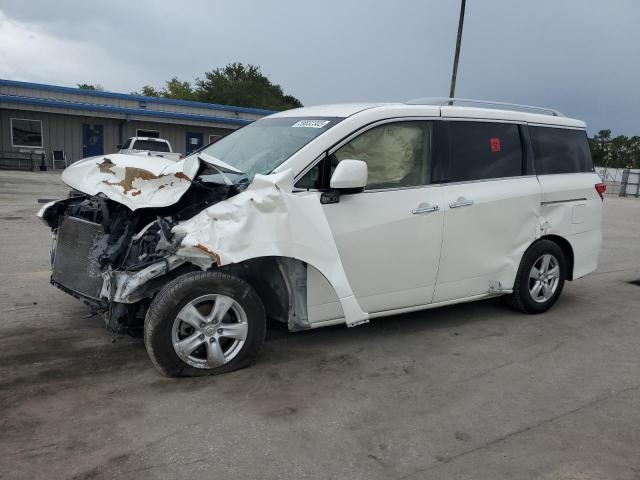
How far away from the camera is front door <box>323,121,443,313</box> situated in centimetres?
413

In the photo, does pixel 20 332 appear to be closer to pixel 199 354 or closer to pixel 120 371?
pixel 120 371

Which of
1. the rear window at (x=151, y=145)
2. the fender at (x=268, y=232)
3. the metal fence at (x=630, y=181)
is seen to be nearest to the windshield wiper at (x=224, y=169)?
the fender at (x=268, y=232)

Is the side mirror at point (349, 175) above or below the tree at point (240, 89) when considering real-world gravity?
below

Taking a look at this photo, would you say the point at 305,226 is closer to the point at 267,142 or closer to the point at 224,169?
the point at 224,169

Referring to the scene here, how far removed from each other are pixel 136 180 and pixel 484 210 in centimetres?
296

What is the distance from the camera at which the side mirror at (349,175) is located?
3867 mm

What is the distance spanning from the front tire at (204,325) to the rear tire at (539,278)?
2.87m

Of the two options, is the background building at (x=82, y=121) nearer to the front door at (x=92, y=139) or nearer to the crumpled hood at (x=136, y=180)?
the front door at (x=92, y=139)

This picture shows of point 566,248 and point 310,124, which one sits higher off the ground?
point 310,124

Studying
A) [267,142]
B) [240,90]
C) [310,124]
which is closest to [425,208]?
[310,124]

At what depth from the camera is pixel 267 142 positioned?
4.56m

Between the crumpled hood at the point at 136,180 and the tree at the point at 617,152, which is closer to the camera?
the crumpled hood at the point at 136,180

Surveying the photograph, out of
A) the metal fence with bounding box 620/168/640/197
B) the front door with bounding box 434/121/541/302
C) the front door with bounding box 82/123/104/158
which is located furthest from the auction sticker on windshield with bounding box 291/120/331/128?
the metal fence with bounding box 620/168/640/197

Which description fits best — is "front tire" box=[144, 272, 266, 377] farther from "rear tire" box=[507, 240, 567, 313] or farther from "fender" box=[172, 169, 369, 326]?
"rear tire" box=[507, 240, 567, 313]
